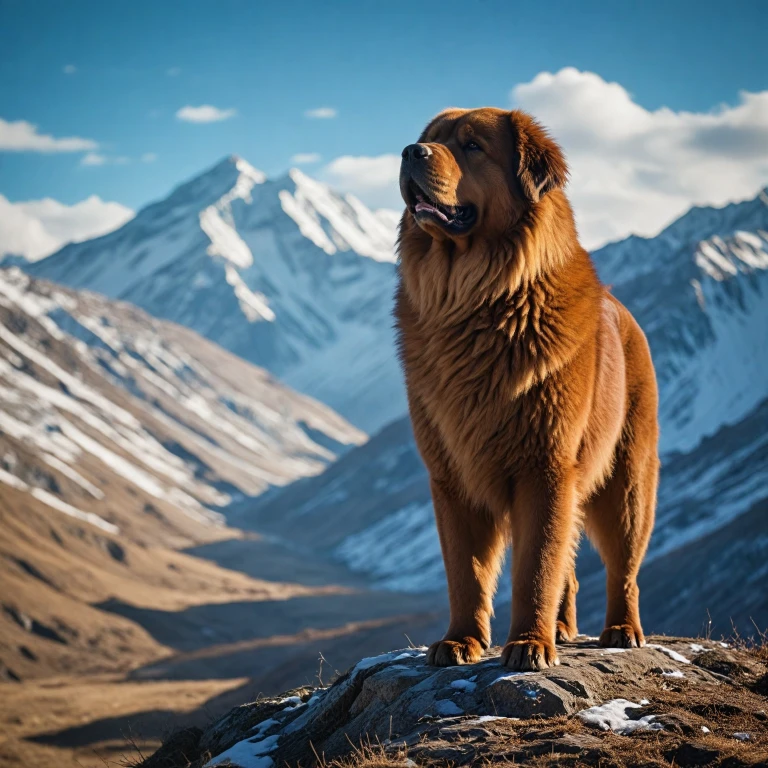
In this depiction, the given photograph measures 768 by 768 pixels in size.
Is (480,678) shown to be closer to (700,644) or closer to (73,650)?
(700,644)

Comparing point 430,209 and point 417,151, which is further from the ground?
point 417,151

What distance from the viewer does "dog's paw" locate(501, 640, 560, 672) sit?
7098 millimetres

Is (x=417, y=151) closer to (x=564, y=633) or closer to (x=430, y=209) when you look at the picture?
(x=430, y=209)

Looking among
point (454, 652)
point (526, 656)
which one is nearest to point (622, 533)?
point (526, 656)

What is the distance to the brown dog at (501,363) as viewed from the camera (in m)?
7.09

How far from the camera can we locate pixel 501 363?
23.6ft

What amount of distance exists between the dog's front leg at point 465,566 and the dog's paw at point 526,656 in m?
0.62

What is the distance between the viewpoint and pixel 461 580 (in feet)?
25.1

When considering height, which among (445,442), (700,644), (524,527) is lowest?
(700,644)

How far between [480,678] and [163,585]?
13040 cm

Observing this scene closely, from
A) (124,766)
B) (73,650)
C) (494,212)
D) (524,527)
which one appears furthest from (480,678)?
(73,650)

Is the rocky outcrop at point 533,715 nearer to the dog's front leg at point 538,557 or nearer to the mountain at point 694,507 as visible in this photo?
the dog's front leg at point 538,557

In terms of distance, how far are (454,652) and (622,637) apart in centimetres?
176

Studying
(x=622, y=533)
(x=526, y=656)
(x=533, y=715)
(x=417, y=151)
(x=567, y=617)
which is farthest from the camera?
(x=567, y=617)
